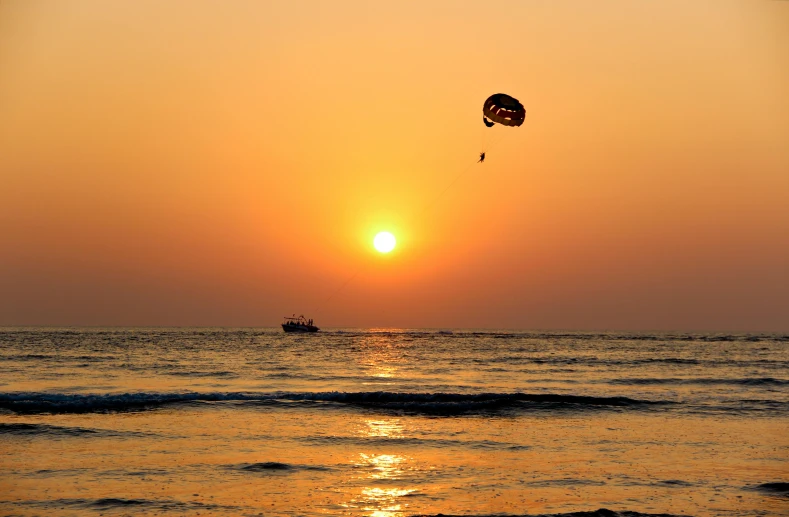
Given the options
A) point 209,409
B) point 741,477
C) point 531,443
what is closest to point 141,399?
point 209,409

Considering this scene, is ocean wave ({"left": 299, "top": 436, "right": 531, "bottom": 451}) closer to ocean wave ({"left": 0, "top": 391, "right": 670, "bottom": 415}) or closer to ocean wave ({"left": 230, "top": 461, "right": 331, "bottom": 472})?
ocean wave ({"left": 230, "top": 461, "right": 331, "bottom": 472})

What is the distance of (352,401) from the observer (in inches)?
1330

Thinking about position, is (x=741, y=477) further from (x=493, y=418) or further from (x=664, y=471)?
(x=493, y=418)

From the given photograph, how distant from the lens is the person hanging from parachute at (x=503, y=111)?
34438 mm

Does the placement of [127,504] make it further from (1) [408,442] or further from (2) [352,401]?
(2) [352,401]

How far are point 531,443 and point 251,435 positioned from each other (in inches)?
347

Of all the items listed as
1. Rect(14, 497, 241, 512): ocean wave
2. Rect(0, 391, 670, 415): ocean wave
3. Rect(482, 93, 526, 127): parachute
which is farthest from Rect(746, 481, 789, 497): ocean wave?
Rect(482, 93, 526, 127): parachute

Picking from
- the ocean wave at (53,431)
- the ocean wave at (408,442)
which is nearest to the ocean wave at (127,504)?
the ocean wave at (408,442)

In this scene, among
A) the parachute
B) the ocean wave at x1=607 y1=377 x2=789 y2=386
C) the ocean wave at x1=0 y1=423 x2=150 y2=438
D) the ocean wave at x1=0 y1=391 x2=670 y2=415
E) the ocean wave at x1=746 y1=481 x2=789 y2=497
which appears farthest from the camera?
the ocean wave at x1=607 y1=377 x2=789 y2=386

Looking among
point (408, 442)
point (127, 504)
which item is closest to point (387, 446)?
point (408, 442)

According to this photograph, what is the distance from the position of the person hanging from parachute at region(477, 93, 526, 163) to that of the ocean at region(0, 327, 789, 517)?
1312cm

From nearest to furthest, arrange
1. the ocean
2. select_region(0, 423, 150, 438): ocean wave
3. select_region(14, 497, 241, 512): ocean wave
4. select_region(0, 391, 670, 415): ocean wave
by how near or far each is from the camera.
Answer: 1. select_region(14, 497, 241, 512): ocean wave
2. the ocean
3. select_region(0, 423, 150, 438): ocean wave
4. select_region(0, 391, 670, 415): ocean wave

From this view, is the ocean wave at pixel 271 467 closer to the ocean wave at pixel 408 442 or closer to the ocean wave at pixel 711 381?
the ocean wave at pixel 408 442

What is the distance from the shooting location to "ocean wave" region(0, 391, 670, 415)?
102 feet
